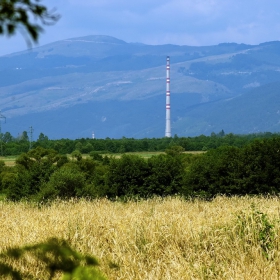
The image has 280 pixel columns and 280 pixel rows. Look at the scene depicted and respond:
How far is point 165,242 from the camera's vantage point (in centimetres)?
792

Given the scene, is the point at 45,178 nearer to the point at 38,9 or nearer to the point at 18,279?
the point at 18,279

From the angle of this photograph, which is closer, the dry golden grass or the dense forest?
the dry golden grass

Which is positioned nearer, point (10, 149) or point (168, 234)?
point (168, 234)

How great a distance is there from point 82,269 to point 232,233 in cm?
562

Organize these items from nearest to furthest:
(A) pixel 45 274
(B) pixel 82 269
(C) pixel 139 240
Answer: (B) pixel 82 269, (A) pixel 45 274, (C) pixel 139 240

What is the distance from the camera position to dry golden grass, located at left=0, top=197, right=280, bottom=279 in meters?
6.42

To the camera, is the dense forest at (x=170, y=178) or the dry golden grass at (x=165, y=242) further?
the dense forest at (x=170, y=178)

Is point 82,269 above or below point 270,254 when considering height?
above

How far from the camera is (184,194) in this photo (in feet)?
58.1

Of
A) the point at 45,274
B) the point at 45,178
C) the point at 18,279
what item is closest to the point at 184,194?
the point at 45,178

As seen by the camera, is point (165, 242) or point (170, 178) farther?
point (170, 178)

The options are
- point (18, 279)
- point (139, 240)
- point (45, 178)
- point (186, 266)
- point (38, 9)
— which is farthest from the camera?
point (45, 178)

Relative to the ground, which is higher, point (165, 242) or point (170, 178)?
point (170, 178)

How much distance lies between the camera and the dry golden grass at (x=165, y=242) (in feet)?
21.1
